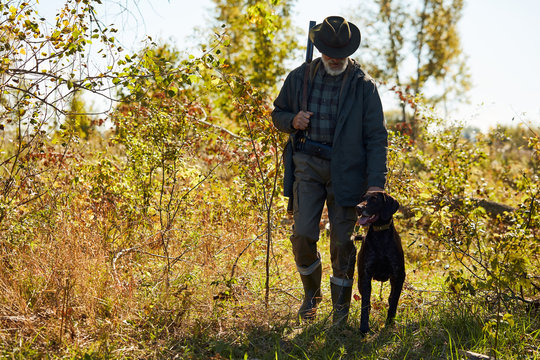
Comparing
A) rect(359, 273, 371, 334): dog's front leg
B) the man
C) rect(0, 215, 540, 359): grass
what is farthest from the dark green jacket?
rect(0, 215, 540, 359): grass

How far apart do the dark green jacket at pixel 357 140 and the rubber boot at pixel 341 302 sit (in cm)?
75

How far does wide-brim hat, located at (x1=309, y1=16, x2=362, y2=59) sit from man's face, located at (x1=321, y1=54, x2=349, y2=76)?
0.07 m

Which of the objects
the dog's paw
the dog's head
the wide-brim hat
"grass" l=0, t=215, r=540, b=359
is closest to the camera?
"grass" l=0, t=215, r=540, b=359

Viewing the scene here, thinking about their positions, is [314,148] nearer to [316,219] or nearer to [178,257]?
[316,219]

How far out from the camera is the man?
4.37 metres

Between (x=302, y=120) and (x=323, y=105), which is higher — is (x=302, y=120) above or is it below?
below

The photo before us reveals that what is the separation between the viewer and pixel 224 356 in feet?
12.3

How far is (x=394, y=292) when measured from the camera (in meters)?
4.29

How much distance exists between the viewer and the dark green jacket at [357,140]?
4352 mm

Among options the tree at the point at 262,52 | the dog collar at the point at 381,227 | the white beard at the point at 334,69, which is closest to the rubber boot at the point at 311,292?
the dog collar at the point at 381,227

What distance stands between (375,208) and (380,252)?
381mm

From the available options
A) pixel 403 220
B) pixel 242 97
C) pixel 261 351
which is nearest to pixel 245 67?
pixel 403 220

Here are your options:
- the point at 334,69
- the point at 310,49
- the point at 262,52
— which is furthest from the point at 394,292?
the point at 262,52

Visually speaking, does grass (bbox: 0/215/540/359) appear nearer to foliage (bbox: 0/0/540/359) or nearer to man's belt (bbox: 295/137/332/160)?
foliage (bbox: 0/0/540/359)
